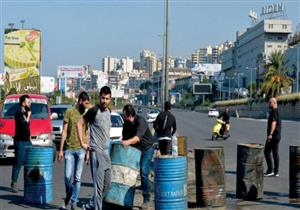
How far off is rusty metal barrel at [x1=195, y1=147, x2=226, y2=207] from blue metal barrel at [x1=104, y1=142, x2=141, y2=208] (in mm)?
1213

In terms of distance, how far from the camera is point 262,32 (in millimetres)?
149625

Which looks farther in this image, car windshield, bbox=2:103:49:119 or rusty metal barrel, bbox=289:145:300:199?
car windshield, bbox=2:103:49:119

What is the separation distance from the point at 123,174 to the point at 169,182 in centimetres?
118

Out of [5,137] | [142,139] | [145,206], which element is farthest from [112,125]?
[145,206]

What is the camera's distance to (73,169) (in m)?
10.4

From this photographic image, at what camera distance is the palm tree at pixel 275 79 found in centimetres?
9975

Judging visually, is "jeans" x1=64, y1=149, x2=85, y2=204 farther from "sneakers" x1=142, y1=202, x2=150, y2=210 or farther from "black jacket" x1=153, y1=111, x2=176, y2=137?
"black jacket" x1=153, y1=111, x2=176, y2=137

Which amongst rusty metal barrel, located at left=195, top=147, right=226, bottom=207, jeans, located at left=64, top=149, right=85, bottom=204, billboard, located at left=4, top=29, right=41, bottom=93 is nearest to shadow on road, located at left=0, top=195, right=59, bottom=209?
jeans, located at left=64, top=149, right=85, bottom=204

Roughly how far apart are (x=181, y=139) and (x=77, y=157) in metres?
7.83

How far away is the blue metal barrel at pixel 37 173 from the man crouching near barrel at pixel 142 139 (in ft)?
5.04

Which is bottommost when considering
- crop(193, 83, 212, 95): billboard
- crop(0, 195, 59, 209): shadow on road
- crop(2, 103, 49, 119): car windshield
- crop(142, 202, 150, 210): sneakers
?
crop(0, 195, 59, 209): shadow on road

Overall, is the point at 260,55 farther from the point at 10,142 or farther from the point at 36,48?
the point at 10,142

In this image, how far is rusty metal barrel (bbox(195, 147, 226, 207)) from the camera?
35.0 ft

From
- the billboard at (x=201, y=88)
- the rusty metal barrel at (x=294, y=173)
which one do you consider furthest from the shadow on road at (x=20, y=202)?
the billboard at (x=201, y=88)
